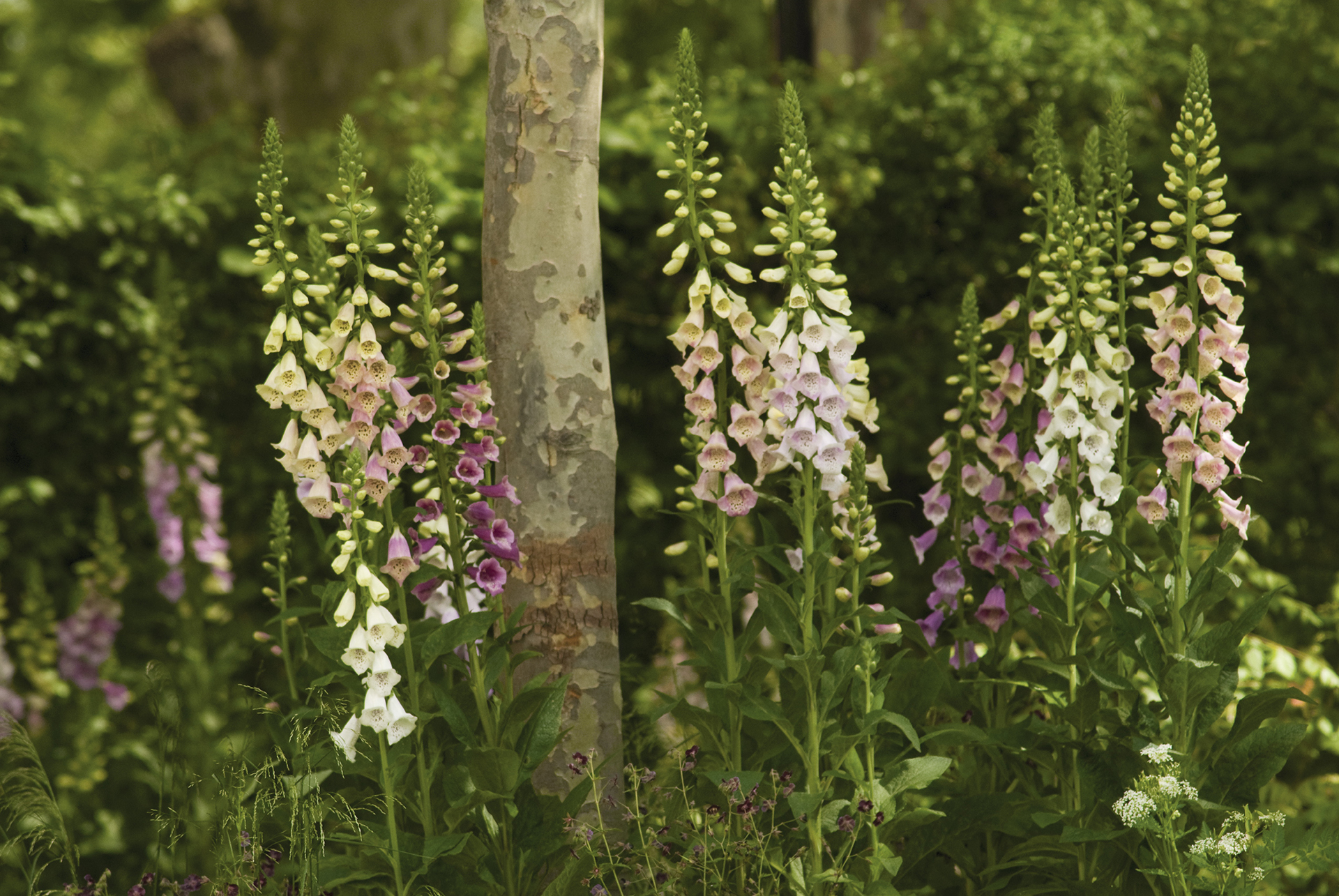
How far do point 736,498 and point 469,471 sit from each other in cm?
64

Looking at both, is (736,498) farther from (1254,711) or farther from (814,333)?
(1254,711)

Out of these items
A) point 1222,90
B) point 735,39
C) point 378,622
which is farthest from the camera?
point 735,39

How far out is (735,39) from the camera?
9.04m

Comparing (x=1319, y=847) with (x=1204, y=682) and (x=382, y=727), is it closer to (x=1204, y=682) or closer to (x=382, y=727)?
(x=1204, y=682)

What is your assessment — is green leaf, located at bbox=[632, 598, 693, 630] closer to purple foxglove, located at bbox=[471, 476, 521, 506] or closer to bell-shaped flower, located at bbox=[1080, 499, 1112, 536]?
purple foxglove, located at bbox=[471, 476, 521, 506]

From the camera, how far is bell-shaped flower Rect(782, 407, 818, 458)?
2.67 m

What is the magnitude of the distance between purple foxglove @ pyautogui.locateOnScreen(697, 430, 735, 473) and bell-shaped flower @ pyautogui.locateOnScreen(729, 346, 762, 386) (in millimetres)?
143

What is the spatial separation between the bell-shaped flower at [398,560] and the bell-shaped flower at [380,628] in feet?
0.54

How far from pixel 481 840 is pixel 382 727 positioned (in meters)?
0.46

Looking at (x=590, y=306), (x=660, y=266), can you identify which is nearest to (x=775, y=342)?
(x=590, y=306)

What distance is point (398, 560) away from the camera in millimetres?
2631

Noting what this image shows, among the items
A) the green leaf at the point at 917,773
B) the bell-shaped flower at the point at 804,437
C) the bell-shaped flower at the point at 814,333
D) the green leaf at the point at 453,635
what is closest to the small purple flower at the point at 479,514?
the green leaf at the point at 453,635

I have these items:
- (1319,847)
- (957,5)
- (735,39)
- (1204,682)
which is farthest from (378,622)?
(735,39)

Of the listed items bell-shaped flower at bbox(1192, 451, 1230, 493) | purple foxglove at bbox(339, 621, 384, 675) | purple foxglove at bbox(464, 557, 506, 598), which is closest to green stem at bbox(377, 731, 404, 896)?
purple foxglove at bbox(339, 621, 384, 675)
